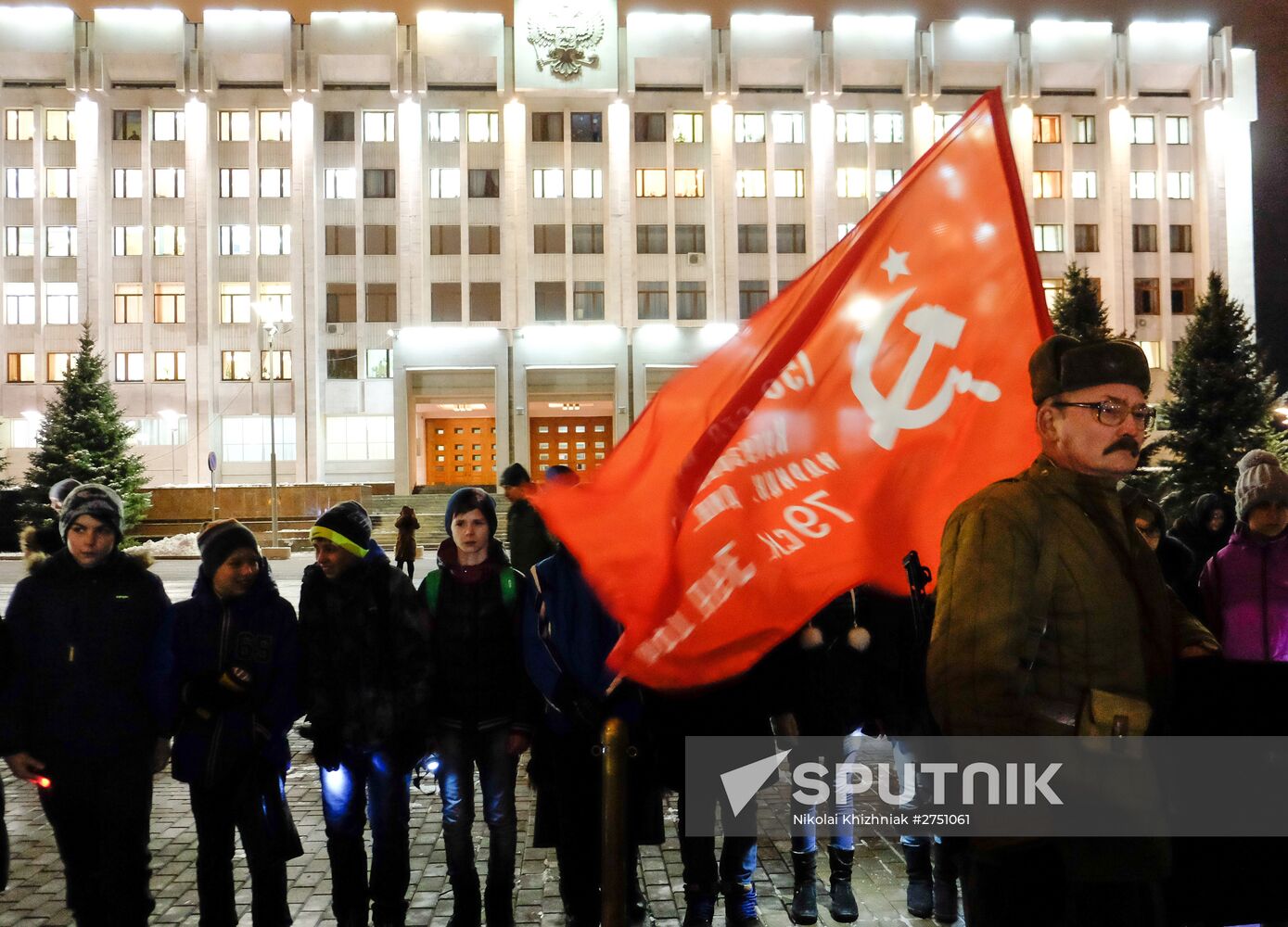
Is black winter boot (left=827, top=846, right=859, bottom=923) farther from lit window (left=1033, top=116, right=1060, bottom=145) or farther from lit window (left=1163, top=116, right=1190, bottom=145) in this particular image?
lit window (left=1163, top=116, right=1190, bottom=145)

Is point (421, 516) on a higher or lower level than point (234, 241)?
lower

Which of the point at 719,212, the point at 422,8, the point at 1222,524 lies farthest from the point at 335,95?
the point at 1222,524

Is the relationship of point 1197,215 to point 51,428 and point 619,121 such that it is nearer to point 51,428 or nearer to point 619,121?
point 619,121

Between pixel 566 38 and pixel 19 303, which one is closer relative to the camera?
pixel 566 38

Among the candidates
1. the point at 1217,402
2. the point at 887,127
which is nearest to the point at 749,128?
the point at 887,127

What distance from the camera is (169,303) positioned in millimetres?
41406

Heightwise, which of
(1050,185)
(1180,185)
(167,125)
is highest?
(167,125)

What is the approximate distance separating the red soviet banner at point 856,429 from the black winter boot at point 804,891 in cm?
179

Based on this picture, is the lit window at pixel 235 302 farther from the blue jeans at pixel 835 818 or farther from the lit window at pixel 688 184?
the blue jeans at pixel 835 818

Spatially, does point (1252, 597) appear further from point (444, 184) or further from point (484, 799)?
point (444, 184)

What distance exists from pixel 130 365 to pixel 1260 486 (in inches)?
1784

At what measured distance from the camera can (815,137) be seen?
4175cm

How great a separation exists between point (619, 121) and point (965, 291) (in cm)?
4028

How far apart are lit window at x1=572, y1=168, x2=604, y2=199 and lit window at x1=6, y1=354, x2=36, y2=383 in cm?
2521
